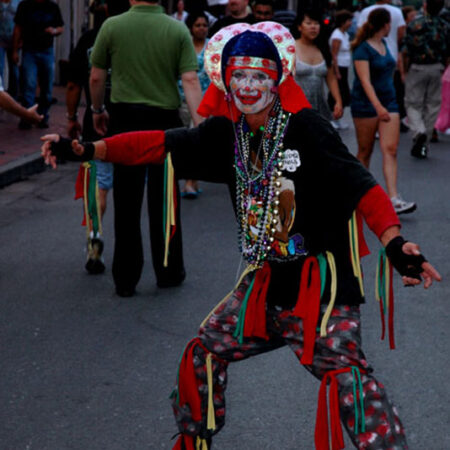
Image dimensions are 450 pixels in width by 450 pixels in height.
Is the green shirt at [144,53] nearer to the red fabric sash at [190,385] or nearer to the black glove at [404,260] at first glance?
the red fabric sash at [190,385]

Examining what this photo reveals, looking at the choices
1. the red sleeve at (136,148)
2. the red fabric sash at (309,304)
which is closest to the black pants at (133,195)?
the red sleeve at (136,148)

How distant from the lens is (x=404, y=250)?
114 inches

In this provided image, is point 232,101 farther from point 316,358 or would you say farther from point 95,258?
Result: point 95,258

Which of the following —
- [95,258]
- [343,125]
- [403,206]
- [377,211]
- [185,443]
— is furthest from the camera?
[343,125]

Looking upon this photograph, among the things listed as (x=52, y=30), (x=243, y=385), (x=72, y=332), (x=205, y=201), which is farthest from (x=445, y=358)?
(x=52, y=30)

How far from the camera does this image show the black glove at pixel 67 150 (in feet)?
11.1

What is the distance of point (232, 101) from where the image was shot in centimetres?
333

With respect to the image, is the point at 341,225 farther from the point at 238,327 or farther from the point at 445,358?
the point at 445,358

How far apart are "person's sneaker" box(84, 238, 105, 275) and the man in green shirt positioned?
42 centimetres

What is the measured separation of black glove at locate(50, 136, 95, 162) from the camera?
3.37 meters

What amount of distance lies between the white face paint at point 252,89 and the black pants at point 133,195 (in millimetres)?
2861

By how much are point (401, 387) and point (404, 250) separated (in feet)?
6.06

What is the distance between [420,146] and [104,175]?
6.12m

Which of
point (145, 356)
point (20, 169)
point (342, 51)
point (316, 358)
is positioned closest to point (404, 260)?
point (316, 358)
